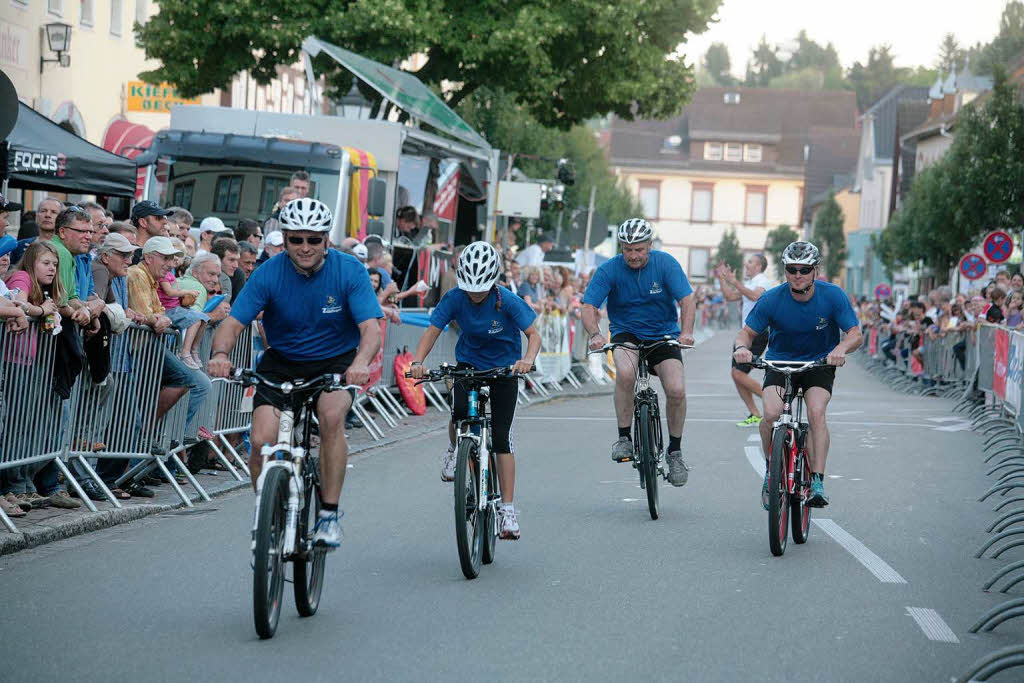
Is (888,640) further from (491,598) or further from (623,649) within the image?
(491,598)

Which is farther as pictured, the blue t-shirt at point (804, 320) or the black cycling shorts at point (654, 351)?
the black cycling shorts at point (654, 351)

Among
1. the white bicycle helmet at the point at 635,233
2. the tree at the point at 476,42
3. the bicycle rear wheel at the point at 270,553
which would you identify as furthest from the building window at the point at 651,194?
the bicycle rear wheel at the point at 270,553

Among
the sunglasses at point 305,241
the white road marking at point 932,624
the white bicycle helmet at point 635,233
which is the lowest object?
the white road marking at point 932,624

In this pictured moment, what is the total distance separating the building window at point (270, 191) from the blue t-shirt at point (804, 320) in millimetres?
10379

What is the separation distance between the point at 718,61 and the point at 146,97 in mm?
158765

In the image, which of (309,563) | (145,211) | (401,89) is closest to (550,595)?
(309,563)

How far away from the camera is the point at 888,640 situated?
7.36 metres

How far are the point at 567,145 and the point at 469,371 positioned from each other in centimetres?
5551

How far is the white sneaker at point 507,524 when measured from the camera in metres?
9.19

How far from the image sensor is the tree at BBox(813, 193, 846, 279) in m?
101

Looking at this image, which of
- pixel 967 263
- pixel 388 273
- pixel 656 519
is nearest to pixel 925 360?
pixel 967 263

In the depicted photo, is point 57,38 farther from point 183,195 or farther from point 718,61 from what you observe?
point 718,61

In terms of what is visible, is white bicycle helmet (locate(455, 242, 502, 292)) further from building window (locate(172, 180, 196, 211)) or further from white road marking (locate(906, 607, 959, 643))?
building window (locate(172, 180, 196, 211))

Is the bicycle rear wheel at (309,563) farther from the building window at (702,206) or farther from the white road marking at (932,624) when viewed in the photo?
the building window at (702,206)
